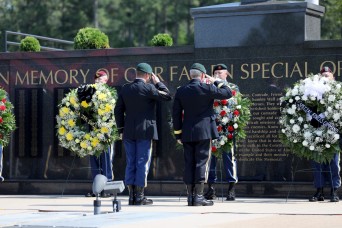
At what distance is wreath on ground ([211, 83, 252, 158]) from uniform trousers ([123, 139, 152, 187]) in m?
1.44

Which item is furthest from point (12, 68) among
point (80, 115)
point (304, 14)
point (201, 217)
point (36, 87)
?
point (201, 217)

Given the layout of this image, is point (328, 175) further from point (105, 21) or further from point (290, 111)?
point (105, 21)

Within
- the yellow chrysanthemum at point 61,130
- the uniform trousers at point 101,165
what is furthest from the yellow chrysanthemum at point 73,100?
the uniform trousers at point 101,165

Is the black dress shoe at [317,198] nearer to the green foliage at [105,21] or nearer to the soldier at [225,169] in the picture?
the soldier at [225,169]

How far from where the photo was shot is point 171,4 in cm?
6009

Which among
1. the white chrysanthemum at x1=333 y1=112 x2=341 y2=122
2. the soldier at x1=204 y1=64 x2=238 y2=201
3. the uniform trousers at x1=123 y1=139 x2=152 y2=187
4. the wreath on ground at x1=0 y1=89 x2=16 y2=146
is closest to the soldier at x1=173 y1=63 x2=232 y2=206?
the uniform trousers at x1=123 y1=139 x2=152 y2=187

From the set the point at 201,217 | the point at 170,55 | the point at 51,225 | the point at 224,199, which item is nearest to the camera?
the point at 51,225

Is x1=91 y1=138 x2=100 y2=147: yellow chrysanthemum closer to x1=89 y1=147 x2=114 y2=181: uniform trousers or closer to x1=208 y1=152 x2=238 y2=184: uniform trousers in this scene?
x1=89 y1=147 x2=114 y2=181: uniform trousers

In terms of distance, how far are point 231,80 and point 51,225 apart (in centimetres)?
705

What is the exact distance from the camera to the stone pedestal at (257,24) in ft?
63.5

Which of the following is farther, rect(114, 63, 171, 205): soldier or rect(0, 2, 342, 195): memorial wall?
rect(0, 2, 342, 195): memorial wall

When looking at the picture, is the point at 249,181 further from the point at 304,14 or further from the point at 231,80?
the point at 304,14

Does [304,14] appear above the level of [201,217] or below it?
above

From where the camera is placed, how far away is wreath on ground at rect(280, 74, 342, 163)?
17375mm
